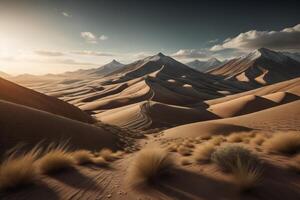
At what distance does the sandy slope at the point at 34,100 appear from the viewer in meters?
22.2

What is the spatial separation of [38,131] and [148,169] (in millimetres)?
9606

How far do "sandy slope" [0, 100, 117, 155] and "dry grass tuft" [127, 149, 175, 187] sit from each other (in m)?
7.02

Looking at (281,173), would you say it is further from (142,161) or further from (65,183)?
(65,183)

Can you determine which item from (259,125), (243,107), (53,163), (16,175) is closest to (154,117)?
(243,107)

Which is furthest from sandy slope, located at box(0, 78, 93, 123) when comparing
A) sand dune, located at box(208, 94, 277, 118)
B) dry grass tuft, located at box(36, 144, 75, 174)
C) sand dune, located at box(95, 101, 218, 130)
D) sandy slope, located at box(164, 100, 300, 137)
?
sand dune, located at box(208, 94, 277, 118)

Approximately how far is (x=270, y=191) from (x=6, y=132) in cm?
1104

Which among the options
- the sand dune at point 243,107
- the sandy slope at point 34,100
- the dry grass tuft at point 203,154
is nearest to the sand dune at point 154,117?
the sand dune at point 243,107

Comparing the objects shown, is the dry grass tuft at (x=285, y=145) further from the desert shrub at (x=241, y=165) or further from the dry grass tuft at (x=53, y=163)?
the dry grass tuft at (x=53, y=163)

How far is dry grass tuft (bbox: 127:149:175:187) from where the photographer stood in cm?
520

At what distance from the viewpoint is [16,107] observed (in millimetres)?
14039

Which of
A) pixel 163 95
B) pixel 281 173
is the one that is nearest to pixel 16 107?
pixel 281 173

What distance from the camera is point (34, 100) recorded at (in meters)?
25.2

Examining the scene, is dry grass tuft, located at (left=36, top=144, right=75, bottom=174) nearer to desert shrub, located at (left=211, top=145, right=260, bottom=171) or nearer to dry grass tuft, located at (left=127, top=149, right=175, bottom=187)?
dry grass tuft, located at (left=127, top=149, right=175, bottom=187)

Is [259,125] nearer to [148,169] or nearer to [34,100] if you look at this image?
[148,169]
